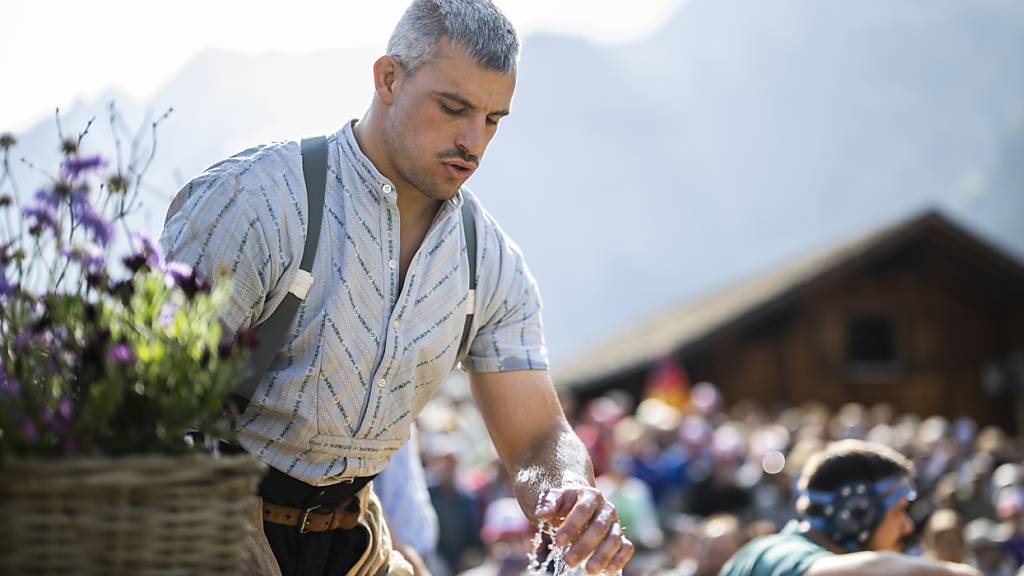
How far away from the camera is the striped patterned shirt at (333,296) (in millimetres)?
2592

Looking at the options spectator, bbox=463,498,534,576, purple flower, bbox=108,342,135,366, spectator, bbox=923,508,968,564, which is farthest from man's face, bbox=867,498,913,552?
spectator, bbox=463,498,534,576

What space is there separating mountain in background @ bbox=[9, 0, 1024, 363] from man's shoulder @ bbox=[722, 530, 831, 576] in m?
84.7

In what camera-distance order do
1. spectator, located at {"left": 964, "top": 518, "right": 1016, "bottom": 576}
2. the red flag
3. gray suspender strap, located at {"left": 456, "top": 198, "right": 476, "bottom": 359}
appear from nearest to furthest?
gray suspender strap, located at {"left": 456, "top": 198, "right": 476, "bottom": 359}, spectator, located at {"left": 964, "top": 518, "right": 1016, "bottom": 576}, the red flag

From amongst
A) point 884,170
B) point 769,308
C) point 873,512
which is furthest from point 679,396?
point 884,170

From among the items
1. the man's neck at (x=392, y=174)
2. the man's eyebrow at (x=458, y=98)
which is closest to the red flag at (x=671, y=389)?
the man's neck at (x=392, y=174)

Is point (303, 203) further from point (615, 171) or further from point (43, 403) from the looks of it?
point (615, 171)

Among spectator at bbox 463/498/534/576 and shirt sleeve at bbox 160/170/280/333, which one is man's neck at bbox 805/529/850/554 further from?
spectator at bbox 463/498/534/576

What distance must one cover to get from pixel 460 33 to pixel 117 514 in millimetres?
1475

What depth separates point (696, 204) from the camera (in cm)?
12256

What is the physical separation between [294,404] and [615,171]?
12177 cm

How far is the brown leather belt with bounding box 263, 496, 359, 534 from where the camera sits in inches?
110

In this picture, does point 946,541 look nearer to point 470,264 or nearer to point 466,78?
point 470,264

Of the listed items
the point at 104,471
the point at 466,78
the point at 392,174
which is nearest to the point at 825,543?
the point at 392,174

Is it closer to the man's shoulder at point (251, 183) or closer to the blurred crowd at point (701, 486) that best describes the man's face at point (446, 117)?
the man's shoulder at point (251, 183)
